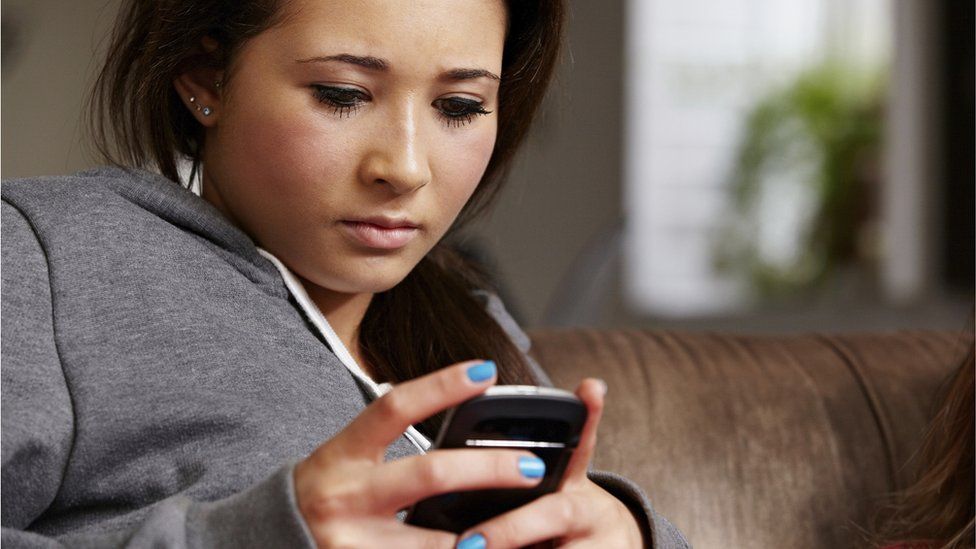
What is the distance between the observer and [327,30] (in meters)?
0.97

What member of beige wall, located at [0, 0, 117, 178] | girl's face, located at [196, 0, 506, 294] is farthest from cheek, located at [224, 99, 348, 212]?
beige wall, located at [0, 0, 117, 178]

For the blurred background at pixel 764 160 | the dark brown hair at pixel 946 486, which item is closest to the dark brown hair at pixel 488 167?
the dark brown hair at pixel 946 486

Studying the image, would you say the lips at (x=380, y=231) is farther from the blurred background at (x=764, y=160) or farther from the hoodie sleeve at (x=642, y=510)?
the blurred background at (x=764, y=160)

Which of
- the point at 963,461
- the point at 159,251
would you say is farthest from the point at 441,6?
the point at 963,461

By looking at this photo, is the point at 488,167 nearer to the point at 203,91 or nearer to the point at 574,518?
the point at 203,91

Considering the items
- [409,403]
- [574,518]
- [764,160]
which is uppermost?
[409,403]

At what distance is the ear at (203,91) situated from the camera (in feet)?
3.50

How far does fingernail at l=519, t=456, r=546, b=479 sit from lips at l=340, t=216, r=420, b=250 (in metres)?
0.31

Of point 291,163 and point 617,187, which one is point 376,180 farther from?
point 617,187

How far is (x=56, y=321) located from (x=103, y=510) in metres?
0.15

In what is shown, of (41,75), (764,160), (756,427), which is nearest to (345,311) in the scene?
(756,427)

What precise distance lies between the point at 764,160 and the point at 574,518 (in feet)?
17.1

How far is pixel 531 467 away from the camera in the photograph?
2.55ft

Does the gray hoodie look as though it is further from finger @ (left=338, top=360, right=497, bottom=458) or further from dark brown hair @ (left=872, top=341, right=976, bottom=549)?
dark brown hair @ (left=872, top=341, right=976, bottom=549)
